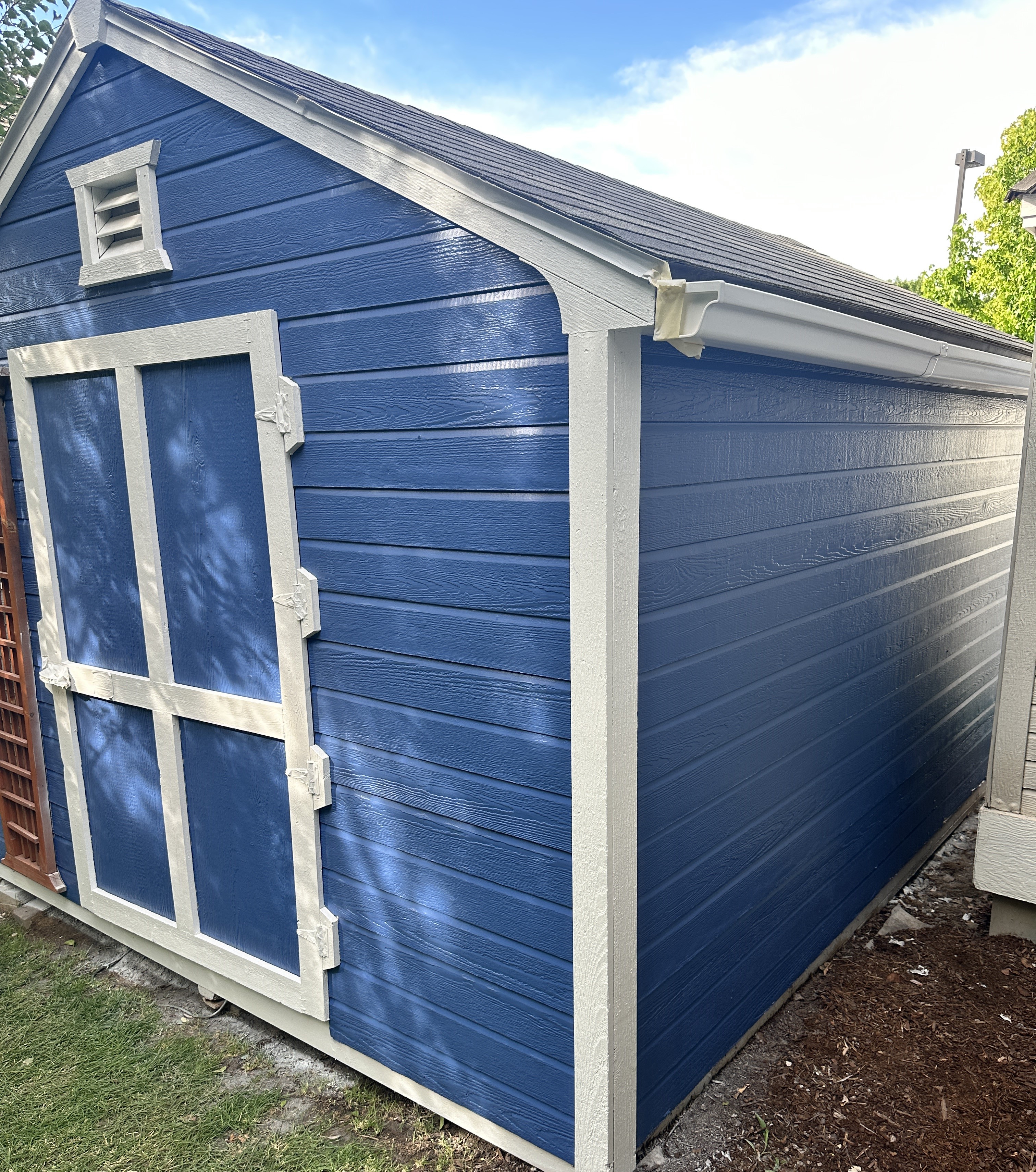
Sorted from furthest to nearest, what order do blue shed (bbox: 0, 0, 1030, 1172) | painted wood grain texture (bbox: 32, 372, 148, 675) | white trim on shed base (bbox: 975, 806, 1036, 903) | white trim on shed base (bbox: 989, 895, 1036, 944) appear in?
white trim on shed base (bbox: 989, 895, 1036, 944) → white trim on shed base (bbox: 975, 806, 1036, 903) → painted wood grain texture (bbox: 32, 372, 148, 675) → blue shed (bbox: 0, 0, 1030, 1172)

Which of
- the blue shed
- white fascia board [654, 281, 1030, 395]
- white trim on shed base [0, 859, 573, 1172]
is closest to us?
white fascia board [654, 281, 1030, 395]

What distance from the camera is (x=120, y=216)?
3.09 metres

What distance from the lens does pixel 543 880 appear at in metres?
2.30

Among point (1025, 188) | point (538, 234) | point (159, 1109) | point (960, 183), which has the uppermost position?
point (960, 183)

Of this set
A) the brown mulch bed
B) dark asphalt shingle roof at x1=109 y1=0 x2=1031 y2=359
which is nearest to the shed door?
dark asphalt shingle roof at x1=109 y1=0 x2=1031 y2=359

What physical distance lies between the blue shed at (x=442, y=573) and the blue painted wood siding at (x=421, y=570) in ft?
0.04

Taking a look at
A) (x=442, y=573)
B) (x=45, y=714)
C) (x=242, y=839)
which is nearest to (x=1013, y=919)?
(x=442, y=573)

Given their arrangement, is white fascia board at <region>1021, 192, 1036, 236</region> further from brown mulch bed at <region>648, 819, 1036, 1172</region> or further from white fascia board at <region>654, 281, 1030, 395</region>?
brown mulch bed at <region>648, 819, 1036, 1172</region>

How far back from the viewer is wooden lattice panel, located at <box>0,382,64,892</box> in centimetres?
376

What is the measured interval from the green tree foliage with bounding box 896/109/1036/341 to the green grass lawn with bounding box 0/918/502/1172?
42.3 feet

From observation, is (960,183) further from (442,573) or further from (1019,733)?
(442,573)

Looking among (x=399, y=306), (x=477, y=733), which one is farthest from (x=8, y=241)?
(x=477, y=733)

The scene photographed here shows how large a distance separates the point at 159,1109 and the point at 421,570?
2.17 metres

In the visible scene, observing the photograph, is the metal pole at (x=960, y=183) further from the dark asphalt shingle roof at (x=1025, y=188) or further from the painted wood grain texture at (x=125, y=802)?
the painted wood grain texture at (x=125, y=802)
